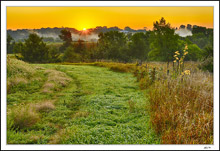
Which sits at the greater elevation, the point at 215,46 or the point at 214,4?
the point at 214,4

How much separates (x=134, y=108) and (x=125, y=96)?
1.77 metres

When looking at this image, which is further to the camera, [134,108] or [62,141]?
[134,108]

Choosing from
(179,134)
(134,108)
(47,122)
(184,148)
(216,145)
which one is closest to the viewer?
(184,148)

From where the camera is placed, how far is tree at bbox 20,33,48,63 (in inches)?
939

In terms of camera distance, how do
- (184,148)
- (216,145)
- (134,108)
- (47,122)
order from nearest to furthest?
1. (184,148)
2. (216,145)
3. (47,122)
4. (134,108)

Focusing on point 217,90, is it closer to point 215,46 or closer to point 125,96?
point 215,46

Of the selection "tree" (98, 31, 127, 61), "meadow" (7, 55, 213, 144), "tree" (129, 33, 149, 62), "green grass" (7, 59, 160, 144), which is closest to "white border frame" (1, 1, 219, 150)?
"meadow" (7, 55, 213, 144)

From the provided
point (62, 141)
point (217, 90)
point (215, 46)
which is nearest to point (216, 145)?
point (217, 90)

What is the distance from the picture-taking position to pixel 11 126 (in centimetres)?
369

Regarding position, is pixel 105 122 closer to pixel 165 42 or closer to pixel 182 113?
pixel 182 113

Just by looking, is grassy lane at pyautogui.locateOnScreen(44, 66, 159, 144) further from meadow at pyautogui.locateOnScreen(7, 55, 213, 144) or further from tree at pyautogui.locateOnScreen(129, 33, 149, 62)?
tree at pyautogui.locateOnScreen(129, 33, 149, 62)

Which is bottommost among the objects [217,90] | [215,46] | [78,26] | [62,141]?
[62,141]

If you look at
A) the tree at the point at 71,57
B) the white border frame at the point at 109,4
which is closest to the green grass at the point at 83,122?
the white border frame at the point at 109,4

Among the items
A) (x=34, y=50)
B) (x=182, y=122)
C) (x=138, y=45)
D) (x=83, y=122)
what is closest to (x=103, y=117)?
(x=83, y=122)
